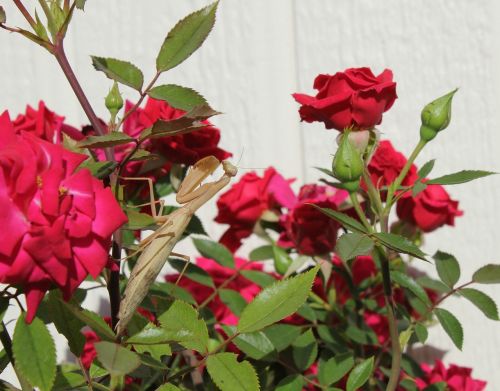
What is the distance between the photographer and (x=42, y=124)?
27.6 inches

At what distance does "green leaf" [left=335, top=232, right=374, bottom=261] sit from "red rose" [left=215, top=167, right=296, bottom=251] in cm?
29

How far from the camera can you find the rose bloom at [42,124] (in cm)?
70

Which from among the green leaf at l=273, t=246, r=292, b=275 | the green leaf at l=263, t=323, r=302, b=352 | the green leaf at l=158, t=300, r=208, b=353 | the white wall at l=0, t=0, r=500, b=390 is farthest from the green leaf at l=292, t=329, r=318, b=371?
the white wall at l=0, t=0, r=500, b=390

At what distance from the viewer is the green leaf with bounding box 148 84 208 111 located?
0.54 m

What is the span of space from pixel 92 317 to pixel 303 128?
0.65 m

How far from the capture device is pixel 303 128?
1.06 m

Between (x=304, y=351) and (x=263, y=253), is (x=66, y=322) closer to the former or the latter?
(x=304, y=351)

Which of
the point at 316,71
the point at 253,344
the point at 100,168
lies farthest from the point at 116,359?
the point at 316,71

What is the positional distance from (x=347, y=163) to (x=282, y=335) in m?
0.21

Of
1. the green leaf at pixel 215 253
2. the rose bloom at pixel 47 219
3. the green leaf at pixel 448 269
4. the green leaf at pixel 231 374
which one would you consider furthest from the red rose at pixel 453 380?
the rose bloom at pixel 47 219

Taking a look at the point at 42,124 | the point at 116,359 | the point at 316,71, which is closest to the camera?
the point at 116,359

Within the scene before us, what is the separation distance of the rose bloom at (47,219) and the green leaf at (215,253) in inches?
16.3

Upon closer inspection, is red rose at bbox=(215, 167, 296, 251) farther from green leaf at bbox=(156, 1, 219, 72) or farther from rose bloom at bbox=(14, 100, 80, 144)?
green leaf at bbox=(156, 1, 219, 72)

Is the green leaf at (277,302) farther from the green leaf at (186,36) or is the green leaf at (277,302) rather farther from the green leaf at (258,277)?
the green leaf at (258,277)
